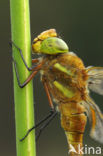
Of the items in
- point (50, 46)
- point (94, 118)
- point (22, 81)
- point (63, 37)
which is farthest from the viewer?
point (63, 37)

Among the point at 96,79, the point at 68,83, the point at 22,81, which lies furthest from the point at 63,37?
the point at 22,81

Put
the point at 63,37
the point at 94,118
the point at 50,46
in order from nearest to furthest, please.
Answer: the point at 50,46 < the point at 94,118 < the point at 63,37

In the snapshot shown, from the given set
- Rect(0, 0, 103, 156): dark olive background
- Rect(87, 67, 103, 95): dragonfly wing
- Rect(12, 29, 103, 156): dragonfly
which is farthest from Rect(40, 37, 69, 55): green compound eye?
Rect(0, 0, 103, 156): dark olive background

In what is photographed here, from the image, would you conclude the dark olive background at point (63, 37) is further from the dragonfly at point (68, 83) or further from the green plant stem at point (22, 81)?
the green plant stem at point (22, 81)

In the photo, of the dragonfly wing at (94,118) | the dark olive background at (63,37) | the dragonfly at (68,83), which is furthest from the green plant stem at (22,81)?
the dark olive background at (63,37)

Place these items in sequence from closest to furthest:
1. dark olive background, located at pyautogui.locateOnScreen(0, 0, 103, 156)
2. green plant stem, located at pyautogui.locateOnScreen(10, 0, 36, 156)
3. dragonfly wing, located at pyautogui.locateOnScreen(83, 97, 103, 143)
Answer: green plant stem, located at pyautogui.locateOnScreen(10, 0, 36, 156)
dragonfly wing, located at pyautogui.locateOnScreen(83, 97, 103, 143)
dark olive background, located at pyautogui.locateOnScreen(0, 0, 103, 156)

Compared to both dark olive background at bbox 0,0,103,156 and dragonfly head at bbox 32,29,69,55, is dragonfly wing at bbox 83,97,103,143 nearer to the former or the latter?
dragonfly head at bbox 32,29,69,55

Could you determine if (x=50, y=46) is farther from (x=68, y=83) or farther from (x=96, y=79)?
(x=96, y=79)
